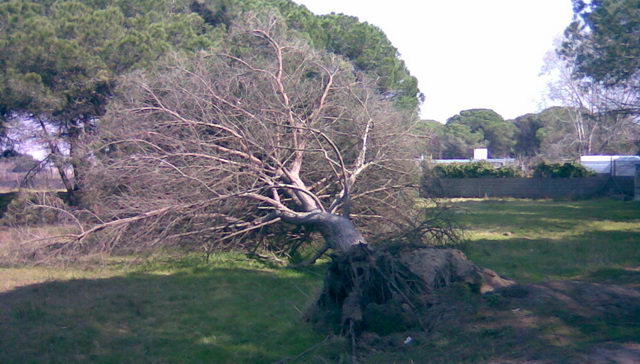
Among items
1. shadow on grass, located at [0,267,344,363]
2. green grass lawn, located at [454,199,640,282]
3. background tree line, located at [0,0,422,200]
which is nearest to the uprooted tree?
shadow on grass, located at [0,267,344,363]

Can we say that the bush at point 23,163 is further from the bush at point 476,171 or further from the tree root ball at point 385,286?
the bush at point 476,171

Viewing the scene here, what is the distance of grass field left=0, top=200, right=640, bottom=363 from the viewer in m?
6.00

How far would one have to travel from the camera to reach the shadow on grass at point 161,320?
6.43 m

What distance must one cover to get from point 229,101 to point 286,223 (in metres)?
2.99

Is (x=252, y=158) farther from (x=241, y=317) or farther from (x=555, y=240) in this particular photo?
(x=555, y=240)

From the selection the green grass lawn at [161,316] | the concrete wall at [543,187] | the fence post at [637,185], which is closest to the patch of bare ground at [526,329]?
the green grass lawn at [161,316]

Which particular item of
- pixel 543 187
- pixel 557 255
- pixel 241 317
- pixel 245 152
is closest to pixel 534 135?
pixel 543 187

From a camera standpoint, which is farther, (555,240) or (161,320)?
(555,240)

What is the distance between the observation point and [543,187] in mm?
29547

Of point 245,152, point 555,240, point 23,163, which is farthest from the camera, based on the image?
point 23,163

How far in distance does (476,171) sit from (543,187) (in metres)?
3.46

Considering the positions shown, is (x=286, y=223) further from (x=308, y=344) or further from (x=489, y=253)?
(x=308, y=344)

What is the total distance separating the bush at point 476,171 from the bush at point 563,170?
1.43 metres

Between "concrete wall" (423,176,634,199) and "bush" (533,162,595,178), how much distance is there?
0.98ft
